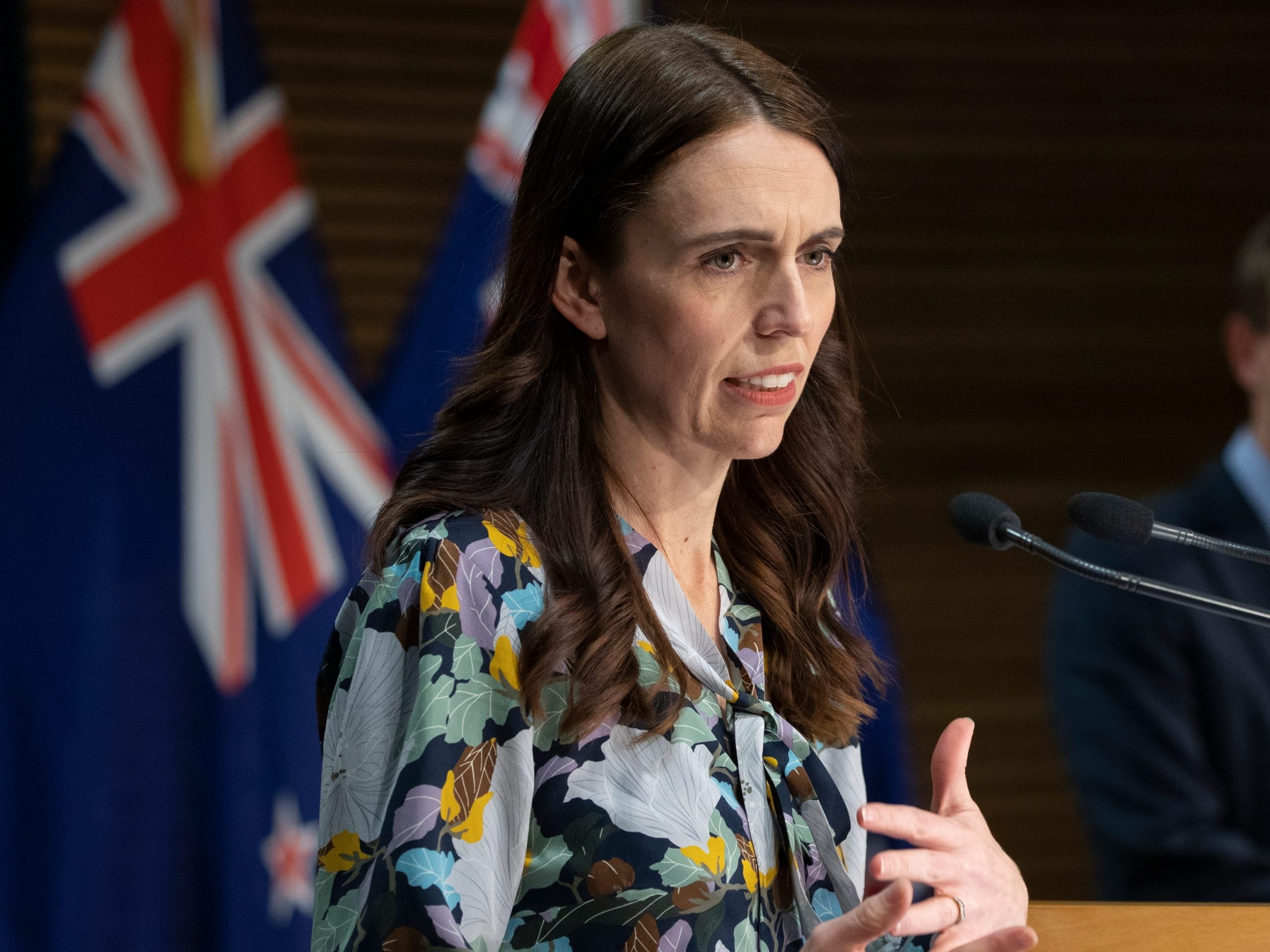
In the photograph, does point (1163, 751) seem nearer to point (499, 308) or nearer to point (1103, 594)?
point (1103, 594)

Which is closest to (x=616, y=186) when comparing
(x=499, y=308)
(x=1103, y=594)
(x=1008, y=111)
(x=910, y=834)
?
(x=499, y=308)

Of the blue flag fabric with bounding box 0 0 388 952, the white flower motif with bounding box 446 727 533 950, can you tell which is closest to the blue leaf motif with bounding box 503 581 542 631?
the white flower motif with bounding box 446 727 533 950

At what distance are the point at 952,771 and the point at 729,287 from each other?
0.49 metres

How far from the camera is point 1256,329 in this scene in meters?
2.95

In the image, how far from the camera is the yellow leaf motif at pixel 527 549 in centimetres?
135

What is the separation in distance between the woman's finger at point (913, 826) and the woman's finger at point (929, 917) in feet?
0.15

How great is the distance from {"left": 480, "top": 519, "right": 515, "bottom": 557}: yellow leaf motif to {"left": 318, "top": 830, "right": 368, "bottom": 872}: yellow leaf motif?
0.28 meters

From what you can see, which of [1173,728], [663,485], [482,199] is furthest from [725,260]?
[482,199]

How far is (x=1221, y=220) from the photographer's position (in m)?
4.91

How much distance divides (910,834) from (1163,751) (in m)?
1.76

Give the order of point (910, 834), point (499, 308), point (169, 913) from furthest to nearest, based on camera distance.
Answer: point (169, 913)
point (499, 308)
point (910, 834)

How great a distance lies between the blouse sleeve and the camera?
1.14m

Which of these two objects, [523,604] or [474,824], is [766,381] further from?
[474,824]

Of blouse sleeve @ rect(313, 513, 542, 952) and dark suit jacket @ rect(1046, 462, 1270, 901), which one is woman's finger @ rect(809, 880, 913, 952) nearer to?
blouse sleeve @ rect(313, 513, 542, 952)
